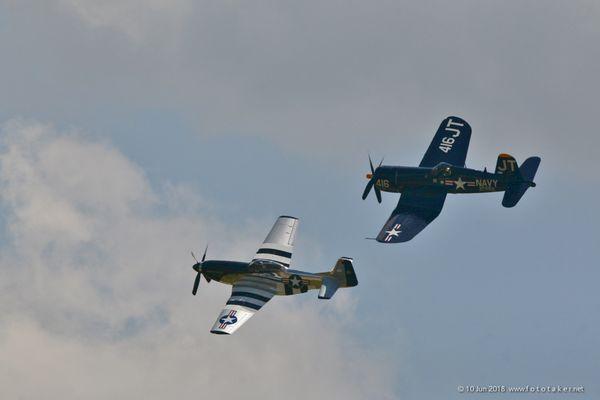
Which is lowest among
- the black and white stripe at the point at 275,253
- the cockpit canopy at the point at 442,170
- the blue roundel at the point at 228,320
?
the blue roundel at the point at 228,320

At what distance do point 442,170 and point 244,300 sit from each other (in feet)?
55.3

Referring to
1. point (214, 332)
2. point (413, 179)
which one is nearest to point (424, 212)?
point (413, 179)

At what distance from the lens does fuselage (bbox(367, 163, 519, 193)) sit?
103 meters

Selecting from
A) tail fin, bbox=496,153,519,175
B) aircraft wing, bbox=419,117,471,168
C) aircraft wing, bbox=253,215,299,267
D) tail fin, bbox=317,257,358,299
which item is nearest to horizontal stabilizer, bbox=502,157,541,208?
tail fin, bbox=496,153,519,175

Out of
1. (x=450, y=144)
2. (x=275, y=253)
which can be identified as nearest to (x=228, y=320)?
(x=275, y=253)

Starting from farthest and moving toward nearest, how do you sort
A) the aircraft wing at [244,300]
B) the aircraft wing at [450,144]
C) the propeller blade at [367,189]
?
the aircraft wing at [450,144]
the propeller blade at [367,189]
the aircraft wing at [244,300]

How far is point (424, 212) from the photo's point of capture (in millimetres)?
102312

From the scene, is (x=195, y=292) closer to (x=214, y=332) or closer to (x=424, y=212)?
(x=214, y=332)

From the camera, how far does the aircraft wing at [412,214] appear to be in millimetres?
100125

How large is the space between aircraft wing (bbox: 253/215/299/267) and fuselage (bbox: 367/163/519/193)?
7.94 meters

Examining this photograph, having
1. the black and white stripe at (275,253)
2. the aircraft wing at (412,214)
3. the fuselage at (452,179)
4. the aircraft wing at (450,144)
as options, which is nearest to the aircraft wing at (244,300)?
the black and white stripe at (275,253)

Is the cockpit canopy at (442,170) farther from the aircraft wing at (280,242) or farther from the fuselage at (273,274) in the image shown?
the fuselage at (273,274)

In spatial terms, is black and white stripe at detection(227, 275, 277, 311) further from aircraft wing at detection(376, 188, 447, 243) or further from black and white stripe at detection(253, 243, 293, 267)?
aircraft wing at detection(376, 188, 447, 243)

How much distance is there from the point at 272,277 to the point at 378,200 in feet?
39.6
